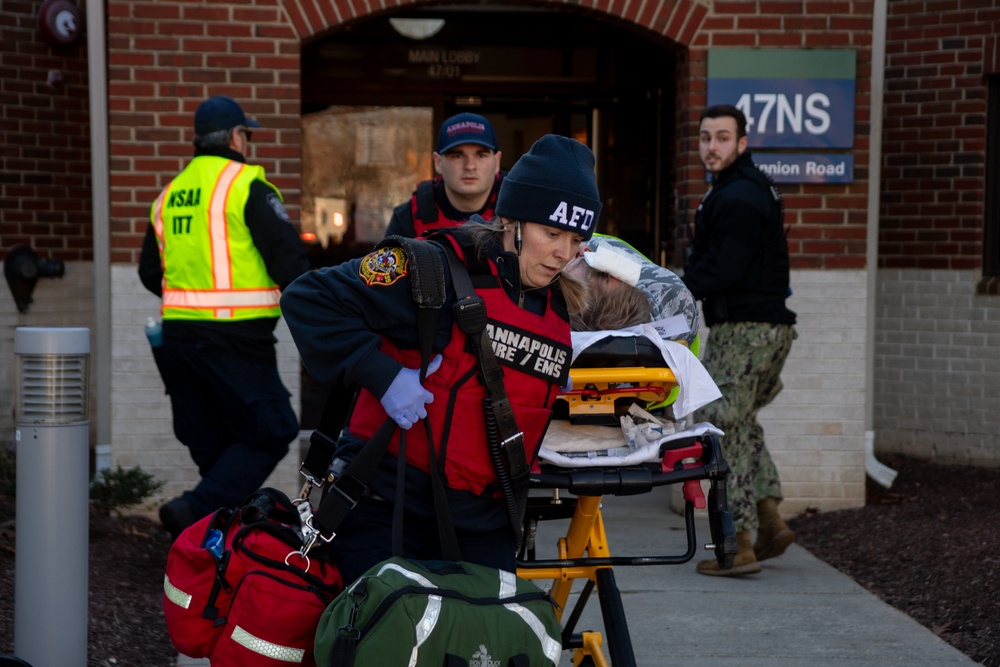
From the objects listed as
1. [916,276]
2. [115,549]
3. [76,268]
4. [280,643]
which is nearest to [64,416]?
[280,643]

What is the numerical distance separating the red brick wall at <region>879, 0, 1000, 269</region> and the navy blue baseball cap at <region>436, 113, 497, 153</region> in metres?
5.07

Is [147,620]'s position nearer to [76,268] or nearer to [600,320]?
[600,320]

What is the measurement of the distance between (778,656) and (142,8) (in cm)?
478

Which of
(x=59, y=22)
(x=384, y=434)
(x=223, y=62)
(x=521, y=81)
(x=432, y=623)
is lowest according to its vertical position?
(x=432, y=623)

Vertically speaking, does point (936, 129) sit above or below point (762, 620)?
above

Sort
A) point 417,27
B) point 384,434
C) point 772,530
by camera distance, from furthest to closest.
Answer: point 417,27 → point 772,530 → point 384,434

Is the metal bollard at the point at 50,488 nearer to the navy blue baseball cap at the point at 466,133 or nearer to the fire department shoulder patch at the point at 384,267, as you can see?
the fire department shoulder patch at the point at 384,267

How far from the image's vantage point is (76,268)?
9.16 metres

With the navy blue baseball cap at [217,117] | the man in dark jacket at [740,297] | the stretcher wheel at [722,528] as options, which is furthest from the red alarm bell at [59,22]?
the stretcher wheel at [722,528]

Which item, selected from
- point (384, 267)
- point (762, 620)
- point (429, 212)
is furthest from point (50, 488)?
point (762, 620)

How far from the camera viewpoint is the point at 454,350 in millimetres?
3014

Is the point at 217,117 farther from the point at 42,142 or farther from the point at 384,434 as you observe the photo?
the point at 42,142

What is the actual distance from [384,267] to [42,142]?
6.90m

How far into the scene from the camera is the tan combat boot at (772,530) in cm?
607
